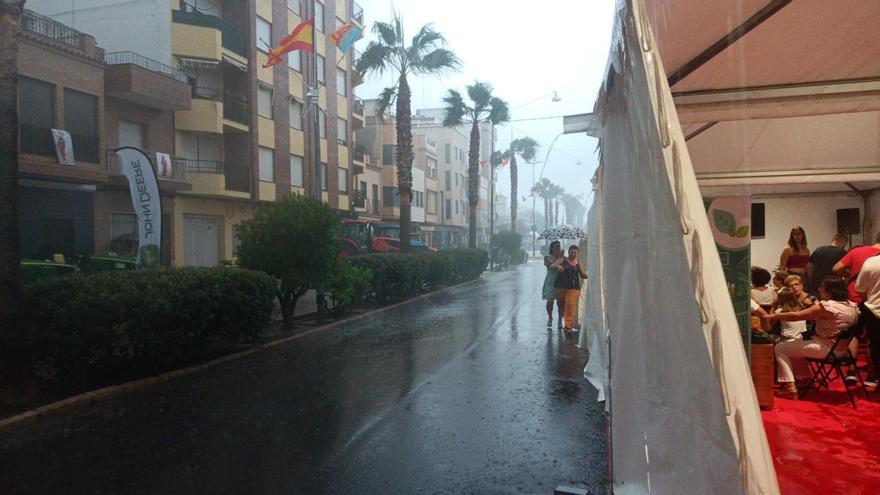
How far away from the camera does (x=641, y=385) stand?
2664mm

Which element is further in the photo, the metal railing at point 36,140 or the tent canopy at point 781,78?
the metal railing at point 36,140


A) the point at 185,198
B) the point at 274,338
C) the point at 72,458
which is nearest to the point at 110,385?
the point at 72,458

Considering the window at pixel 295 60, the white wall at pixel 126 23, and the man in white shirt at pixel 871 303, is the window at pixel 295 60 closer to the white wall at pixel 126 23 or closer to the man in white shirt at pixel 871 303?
the white wall at pixel 126 23

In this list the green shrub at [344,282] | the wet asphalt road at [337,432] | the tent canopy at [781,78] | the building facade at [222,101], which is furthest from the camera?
the building facade at [222,101]

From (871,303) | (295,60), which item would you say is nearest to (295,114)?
(295,60)

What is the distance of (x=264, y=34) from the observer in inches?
1168

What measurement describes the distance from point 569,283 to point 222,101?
71.3 feet

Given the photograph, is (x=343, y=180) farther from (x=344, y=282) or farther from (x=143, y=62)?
(x=344, y=282)

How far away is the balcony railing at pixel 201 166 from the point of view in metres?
25.6

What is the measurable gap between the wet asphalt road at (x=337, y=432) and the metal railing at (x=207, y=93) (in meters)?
21.1

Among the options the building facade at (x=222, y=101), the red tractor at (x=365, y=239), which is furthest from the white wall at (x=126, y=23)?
the red tractor at (x=365, y=239)

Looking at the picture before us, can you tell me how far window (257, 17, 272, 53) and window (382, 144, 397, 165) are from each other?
2023cm

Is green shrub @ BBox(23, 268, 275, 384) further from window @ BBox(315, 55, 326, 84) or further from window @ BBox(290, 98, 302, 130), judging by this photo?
window @ BBox(315, 55, 326, 84)

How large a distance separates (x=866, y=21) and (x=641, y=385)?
316 cm
